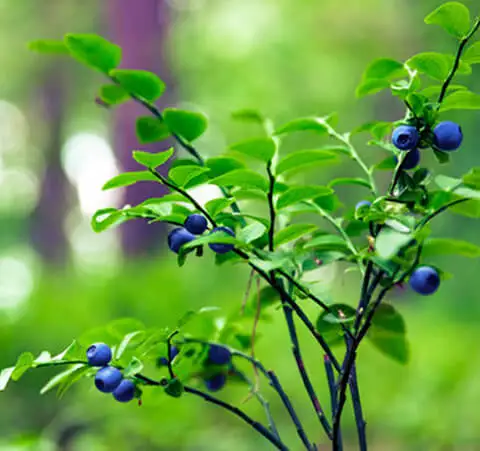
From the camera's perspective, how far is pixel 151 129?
0.96 meters

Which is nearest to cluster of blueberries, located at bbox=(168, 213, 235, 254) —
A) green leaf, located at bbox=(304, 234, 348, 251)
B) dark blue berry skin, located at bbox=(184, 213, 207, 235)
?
dark blue berry skin, located at bbox=(184, 213, 207, 235)

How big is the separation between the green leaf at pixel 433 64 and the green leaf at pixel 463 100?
2 centimetres

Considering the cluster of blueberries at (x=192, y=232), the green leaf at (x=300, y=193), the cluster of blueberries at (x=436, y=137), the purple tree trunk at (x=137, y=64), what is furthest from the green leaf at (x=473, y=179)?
the purple tree trunk at (x=137, y=64)

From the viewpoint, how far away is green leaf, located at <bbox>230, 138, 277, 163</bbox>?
0.70 meters

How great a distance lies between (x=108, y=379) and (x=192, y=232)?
7.0 inches

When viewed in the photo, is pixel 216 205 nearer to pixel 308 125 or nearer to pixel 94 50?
pixel 308 125

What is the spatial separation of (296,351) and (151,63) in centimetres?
Result: 529

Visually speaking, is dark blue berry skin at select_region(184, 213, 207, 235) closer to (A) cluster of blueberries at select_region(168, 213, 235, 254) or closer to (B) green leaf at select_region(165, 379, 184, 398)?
(A) cluster of blueberries at select_region(168, 213, 235, 254)

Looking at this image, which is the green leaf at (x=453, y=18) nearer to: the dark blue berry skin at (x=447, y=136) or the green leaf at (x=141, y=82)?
the dark blue berry skin at (x=447, y=136)

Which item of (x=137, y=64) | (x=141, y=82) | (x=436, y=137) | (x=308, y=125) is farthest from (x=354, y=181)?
(x=137, y=64)

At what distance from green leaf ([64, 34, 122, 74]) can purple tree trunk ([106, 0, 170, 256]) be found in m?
4.24

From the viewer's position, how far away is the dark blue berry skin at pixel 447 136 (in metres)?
0.69

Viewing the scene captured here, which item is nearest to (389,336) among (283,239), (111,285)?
(283,239)

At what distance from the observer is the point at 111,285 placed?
3832 mm
